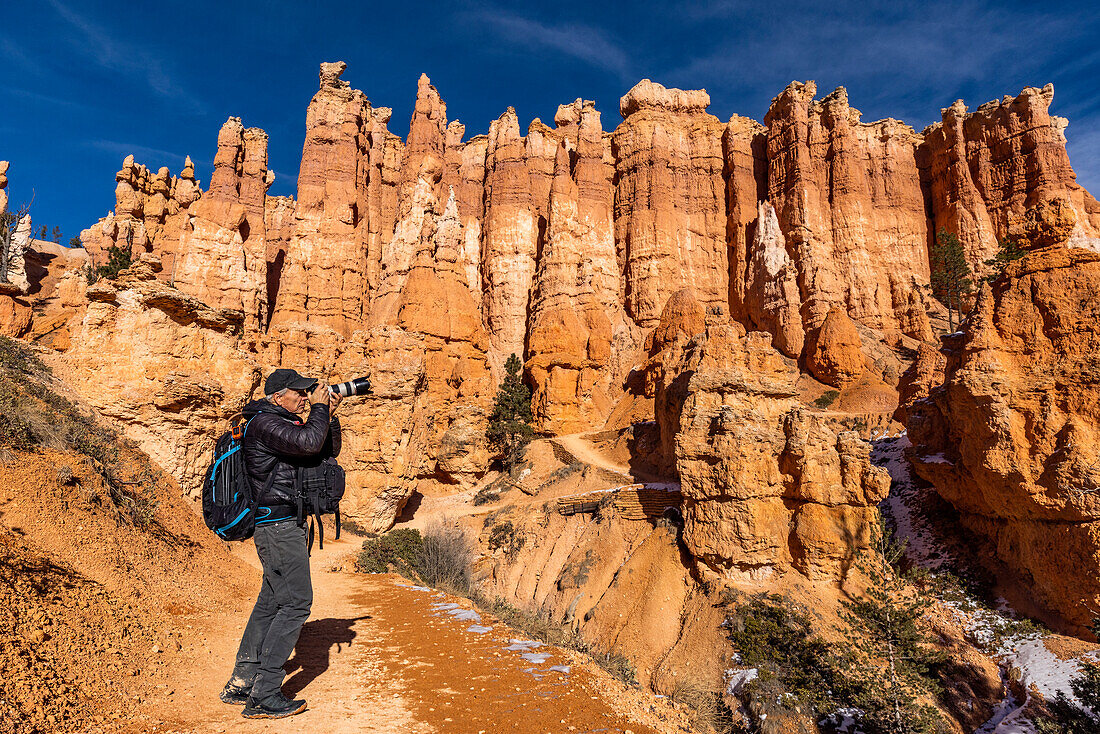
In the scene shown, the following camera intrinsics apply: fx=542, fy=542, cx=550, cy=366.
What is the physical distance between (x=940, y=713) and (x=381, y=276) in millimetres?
44789

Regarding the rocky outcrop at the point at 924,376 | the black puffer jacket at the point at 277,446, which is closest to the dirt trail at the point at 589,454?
the rocky outcrop at the point at 924,376

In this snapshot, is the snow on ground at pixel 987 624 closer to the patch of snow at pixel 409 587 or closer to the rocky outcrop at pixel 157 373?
the patch of snow at pixel 409 587

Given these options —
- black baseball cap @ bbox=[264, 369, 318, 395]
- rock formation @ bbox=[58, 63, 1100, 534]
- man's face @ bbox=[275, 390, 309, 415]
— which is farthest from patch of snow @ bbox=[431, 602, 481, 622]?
rock formation @ bbox=[58, 63, 1100, 534]

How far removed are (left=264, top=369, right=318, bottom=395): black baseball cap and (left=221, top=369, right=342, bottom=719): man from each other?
0.16m

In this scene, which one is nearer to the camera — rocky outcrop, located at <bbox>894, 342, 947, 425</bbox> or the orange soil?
the orange soil

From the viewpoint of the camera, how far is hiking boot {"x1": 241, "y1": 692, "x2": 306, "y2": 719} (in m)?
3.66

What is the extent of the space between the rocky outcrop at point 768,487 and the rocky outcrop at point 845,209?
26.0 m

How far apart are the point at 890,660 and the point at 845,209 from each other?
4229cm

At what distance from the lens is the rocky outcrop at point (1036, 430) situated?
37.1 feet

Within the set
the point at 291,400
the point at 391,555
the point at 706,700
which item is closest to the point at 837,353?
the point at 706,700

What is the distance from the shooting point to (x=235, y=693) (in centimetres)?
384

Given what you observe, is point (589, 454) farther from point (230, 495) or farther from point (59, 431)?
point (230, 495)

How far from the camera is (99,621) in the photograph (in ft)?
13.6

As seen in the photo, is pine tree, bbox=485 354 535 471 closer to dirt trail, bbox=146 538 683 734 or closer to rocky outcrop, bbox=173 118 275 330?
rocky outcrop, bbox=173 118 275 330
